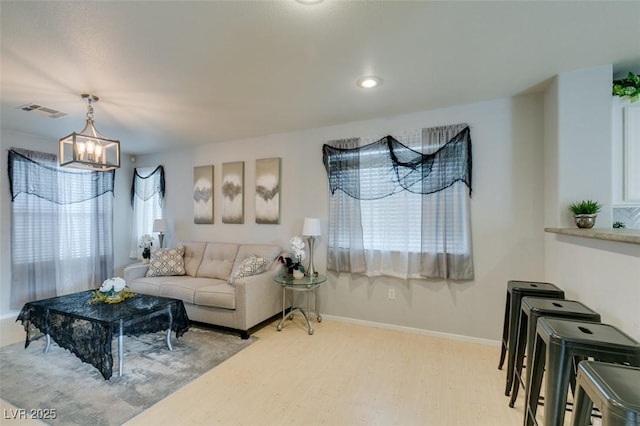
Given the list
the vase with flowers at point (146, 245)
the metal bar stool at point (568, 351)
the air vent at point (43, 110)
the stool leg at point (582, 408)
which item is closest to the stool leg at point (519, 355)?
the metal bar stool at point (568, 351)

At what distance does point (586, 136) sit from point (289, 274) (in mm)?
3155

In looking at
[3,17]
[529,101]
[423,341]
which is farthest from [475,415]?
[3,17]

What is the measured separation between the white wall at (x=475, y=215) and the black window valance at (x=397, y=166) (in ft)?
0.45

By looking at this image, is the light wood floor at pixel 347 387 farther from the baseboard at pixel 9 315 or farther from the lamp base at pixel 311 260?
the baseboard at pixel 9 315

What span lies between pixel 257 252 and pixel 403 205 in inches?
78.6

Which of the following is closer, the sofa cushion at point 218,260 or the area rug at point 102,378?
the area rug at point 102,378

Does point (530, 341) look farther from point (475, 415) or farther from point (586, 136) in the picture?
point (586, 136)

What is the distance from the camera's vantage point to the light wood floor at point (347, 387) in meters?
1.94

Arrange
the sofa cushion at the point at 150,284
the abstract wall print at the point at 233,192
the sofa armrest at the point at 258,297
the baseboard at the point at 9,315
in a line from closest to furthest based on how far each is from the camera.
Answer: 1. the sofa armrest at the point at 258,297
2. the sofa cushion at the point at 150,284
3. the baseboard at the point at 9,315
4. the abstract wall print at the point at 233,192

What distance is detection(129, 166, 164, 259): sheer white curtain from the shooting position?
5156 mm

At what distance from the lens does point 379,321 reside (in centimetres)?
351

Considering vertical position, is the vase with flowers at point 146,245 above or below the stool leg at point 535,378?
above

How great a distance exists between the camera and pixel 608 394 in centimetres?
92

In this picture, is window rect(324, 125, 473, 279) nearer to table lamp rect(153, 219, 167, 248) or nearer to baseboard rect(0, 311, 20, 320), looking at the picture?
table lamp rect(153, 219, 167, 248)
